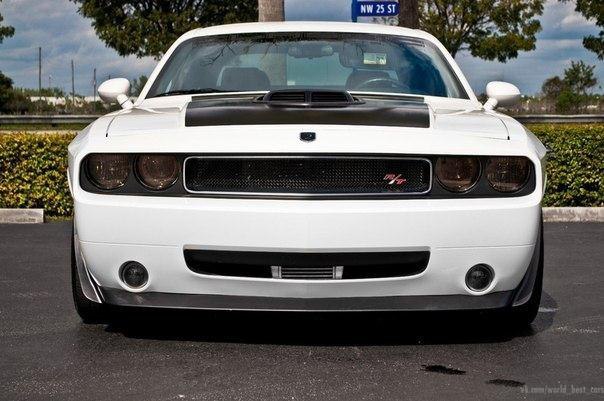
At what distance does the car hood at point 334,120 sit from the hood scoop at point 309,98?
0.14 m

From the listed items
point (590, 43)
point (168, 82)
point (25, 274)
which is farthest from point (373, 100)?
point (590, 43)

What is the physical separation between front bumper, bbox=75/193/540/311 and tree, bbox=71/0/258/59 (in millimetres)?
42474

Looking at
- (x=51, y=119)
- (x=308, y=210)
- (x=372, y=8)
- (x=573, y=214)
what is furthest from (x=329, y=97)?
(x=51, y=119)

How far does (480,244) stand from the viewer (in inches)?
184

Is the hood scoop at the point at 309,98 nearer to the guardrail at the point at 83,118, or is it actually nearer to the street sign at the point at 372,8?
the street sign at the point at 372,8

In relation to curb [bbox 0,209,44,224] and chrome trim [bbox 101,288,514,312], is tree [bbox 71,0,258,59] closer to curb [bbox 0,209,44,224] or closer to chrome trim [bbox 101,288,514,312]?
curb [bbox 0,209,44,224]

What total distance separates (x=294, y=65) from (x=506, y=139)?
2106 millimetres

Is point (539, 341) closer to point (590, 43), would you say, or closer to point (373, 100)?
point (373, 100)

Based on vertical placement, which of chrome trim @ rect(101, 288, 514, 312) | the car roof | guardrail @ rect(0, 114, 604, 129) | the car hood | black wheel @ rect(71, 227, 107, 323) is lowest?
guardrail @ rect(0, 114, 604, 129)

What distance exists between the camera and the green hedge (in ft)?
39.4

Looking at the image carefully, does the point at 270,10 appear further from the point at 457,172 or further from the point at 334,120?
the point at 457,172

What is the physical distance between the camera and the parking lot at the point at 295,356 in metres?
4.31

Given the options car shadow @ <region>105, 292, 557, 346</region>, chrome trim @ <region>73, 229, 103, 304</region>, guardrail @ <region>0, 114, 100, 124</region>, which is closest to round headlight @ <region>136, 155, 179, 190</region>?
chrome trim @ <region>73, 229, 103, 304</region>

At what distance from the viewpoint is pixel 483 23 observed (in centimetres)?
4834
